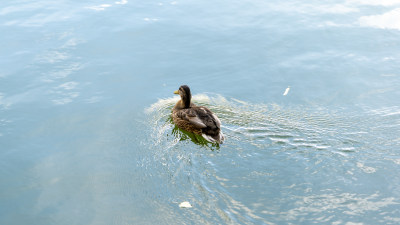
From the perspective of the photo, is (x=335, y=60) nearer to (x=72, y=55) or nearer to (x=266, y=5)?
(x=266, y=5)

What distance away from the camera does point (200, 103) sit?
26.0ft

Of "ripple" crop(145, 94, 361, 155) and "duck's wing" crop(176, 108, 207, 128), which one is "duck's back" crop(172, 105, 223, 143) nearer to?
"duck's wing" crop(176, 108, 207, 128)

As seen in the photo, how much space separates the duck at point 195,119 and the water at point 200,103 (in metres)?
0.20

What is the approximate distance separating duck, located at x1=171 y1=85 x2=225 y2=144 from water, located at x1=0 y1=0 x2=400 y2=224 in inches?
8.1

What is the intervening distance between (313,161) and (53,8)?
8.95 metres

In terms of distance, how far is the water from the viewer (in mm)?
5402

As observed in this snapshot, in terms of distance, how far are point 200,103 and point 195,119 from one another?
914mm

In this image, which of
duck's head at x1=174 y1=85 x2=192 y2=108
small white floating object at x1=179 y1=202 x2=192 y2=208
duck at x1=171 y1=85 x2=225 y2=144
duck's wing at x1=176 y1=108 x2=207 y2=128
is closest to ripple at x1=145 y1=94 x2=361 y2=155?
duck at x1=171 y1=85 x2=225 y2=144

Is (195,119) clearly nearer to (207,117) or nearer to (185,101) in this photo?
(207,117)

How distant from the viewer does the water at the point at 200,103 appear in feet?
17.7

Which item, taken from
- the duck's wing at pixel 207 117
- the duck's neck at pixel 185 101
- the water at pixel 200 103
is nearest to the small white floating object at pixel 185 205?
the water at pixel 200 103

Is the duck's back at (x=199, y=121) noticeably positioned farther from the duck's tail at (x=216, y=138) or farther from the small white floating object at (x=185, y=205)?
the small white floating object at (x=185, y=205)

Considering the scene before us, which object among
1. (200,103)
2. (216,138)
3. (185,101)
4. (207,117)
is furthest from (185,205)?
(200,103)

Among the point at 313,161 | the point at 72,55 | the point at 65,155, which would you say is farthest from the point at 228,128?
the point at 72,55
